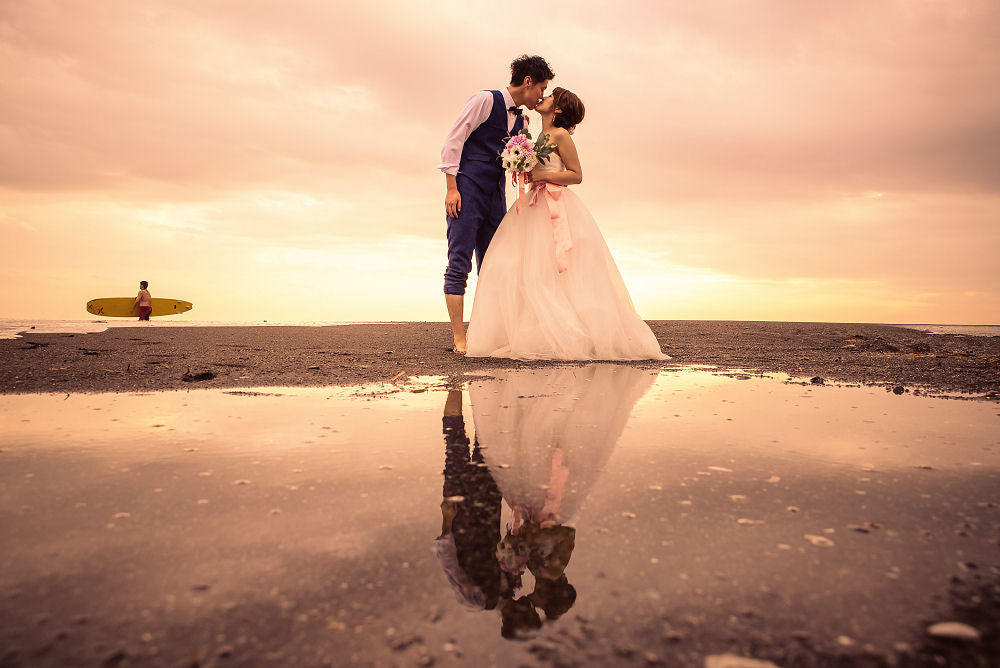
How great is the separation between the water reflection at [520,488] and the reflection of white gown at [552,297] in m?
1.93

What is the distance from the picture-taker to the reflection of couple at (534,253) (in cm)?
504

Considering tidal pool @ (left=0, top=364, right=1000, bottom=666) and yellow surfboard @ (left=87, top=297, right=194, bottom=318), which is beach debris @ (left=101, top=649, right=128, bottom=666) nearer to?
tidal pool @ (left=0, top=364, right=1000, bottom=666)

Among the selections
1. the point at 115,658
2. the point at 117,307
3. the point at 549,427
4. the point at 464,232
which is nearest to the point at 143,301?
the point at 117,307

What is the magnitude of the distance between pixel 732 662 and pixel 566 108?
5.13 meters

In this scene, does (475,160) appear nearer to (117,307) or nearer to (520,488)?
(520,488)

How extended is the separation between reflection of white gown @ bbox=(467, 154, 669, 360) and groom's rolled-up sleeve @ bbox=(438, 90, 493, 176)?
671 mm

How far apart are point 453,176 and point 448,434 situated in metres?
3.62

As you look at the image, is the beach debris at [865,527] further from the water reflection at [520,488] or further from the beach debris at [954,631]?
the water reflection at [520,488]

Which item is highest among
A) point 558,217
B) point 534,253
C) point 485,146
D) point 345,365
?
point 485,146

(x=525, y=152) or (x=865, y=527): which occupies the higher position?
(x=525, y=152)

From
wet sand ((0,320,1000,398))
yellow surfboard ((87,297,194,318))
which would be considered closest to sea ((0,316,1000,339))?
yellow surfboard ((87,297,194,318))

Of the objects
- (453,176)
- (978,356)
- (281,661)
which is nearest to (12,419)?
(281,661)

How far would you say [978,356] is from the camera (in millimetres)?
5113

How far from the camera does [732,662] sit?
75cm
